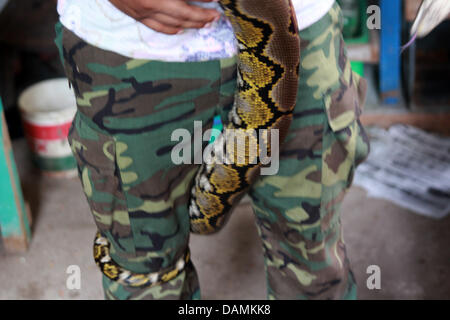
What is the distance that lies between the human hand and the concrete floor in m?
0.98

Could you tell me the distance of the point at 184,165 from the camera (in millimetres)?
932

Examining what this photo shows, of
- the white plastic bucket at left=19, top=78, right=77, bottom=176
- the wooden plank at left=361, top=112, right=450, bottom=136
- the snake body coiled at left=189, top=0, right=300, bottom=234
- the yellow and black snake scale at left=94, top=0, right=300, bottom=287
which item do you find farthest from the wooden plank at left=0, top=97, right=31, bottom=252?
the wooden plank at left=361, top=112, right=450, bottom=136

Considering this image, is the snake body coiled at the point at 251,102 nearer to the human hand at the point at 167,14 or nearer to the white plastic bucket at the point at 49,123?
the human hand at the point at 167,14

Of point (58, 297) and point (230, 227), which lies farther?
point (230, 227)

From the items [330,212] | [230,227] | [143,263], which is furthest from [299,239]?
[230,227]

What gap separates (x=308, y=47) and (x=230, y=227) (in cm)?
106

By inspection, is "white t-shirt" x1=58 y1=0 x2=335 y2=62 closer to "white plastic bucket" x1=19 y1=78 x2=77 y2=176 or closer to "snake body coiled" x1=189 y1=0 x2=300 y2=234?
"snake body coiled" x1=189 y1=0 x2=300 y2=234

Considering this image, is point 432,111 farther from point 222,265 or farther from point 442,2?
point 442,2

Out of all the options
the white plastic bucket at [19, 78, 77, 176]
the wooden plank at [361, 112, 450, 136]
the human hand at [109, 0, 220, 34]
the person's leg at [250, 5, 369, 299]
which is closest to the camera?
the human hand at [109, 0, 220, 34]

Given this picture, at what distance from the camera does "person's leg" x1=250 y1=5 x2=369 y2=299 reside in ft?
2.97

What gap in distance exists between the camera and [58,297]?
1585 mm

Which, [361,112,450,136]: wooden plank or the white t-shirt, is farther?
[361,112,450,136]: wooden plank

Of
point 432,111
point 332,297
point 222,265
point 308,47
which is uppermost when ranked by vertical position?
point 308,47

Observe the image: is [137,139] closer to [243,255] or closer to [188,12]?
[188,12]
